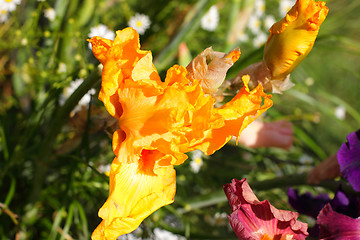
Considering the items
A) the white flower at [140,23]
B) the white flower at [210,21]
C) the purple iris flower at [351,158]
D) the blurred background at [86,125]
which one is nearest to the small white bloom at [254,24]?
the blurred background at [86,125]

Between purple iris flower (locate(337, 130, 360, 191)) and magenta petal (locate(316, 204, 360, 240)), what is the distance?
4 centimetres

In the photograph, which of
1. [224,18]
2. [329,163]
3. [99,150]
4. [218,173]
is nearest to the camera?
[329,163]

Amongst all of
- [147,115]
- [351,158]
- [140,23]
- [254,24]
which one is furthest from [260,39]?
[147,115]

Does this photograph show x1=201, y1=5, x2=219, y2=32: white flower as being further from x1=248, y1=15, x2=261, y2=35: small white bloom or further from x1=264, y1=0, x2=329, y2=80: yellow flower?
x1=264, y1=0, x2=329, y2=80: yellow flower

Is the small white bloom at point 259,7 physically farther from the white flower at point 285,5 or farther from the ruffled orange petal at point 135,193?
the ruffled orange petal at point 135,193

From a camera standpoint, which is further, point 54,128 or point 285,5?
point 285,5

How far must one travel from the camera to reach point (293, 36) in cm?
32

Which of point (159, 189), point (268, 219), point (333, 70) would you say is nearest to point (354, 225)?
point (268, 219)

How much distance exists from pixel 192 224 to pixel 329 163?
38 centimetres

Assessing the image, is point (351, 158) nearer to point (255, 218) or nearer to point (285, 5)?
point (255, 218)

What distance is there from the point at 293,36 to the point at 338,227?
7.5 inches

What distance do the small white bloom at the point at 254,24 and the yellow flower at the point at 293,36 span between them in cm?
70

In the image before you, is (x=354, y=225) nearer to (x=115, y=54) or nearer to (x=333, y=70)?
(x=115, y=54)

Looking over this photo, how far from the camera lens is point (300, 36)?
0.32 metres
